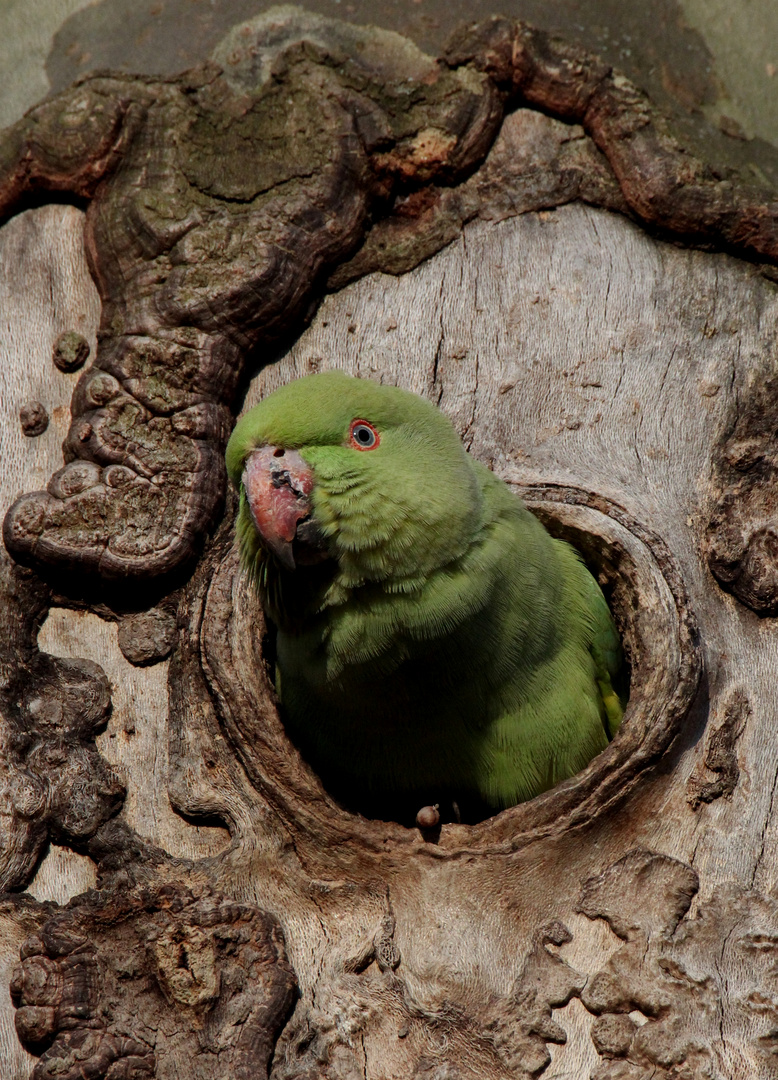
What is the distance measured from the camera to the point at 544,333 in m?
3.97

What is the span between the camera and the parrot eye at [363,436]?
3.23 meters

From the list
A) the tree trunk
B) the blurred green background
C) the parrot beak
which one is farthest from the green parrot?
the blurred green background

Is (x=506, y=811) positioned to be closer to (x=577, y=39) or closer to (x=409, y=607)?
(x=409, y=607)

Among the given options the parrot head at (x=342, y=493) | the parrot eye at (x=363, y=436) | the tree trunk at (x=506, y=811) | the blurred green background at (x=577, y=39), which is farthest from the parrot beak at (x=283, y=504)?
the blurred green background at (x=577, y=39)

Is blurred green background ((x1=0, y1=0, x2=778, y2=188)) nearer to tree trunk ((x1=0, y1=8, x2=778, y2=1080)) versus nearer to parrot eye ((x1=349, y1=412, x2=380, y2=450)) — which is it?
tree trunk ((x1=0, y1=8, x2=778, y2=1080))

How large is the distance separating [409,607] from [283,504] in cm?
57

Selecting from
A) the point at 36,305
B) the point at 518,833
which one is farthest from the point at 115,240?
the point at 518,833

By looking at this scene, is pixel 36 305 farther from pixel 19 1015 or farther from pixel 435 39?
pixel 19 1015

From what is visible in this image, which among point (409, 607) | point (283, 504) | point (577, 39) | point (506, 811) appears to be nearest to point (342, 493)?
point (283, 504)

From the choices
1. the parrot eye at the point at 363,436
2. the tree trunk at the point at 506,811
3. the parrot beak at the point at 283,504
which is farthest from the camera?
the parrot eye at the point at 363,436

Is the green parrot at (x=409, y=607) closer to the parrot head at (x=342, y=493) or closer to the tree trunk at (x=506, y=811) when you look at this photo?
the parrot head at (x=342, y=493)

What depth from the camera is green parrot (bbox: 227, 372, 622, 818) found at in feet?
10.3

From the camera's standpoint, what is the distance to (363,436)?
3256 mm

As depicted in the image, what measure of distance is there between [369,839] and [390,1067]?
0.70 meters
